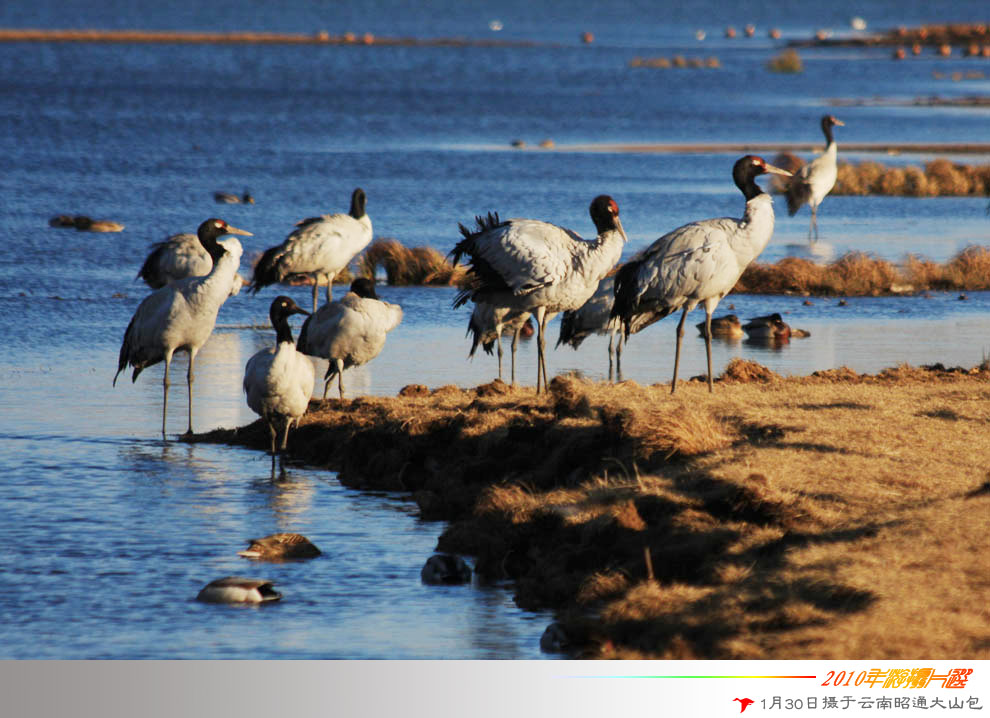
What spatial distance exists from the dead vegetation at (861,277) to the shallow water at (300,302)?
0.74 meters

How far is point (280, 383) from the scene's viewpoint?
15.0 meters

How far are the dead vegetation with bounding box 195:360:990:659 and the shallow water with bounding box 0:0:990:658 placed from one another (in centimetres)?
51

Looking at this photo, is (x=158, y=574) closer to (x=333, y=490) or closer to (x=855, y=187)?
(x=333, y=490)

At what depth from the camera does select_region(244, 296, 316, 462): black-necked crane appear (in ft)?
49.3

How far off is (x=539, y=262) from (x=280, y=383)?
2997 mm

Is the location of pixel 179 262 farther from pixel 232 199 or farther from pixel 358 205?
pixel 232 199

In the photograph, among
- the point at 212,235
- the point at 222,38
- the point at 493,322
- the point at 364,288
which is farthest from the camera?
the point at 222,38

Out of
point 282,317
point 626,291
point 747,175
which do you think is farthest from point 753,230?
point 282,317

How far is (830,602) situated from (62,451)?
27.2 feet

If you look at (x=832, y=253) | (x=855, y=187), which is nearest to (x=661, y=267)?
(x=832, y=253)

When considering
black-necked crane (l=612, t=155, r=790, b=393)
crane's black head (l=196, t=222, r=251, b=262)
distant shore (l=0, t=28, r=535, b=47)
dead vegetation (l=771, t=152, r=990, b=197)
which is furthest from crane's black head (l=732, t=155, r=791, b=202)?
distant shore (l=0, t=28, r=535, b=47)

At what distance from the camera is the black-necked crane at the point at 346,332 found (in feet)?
55.5

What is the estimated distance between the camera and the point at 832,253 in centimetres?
3300

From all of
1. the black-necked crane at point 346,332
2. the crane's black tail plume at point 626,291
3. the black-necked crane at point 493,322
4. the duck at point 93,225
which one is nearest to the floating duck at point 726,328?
the black-necked crane at point 493,322
